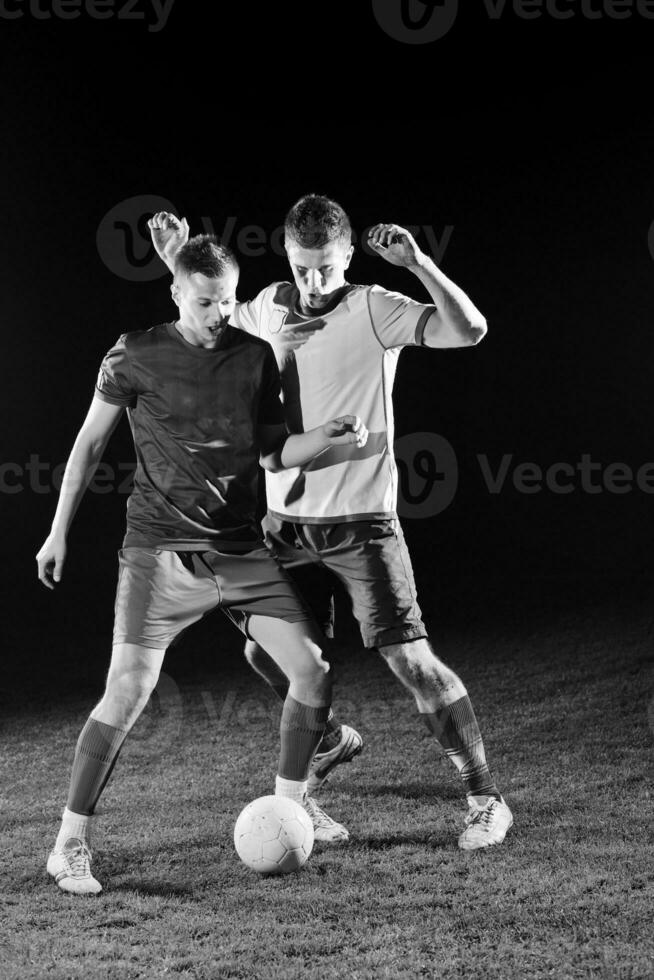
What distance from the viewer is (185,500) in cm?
285

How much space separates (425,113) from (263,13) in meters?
1.70

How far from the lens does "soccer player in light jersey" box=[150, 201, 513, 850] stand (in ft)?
9.90

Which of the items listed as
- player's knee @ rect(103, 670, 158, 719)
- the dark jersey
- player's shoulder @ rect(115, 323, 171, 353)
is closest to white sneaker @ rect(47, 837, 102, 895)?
player's knee @ rect(103, 670, 158, 719)

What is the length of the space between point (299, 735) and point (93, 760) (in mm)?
579

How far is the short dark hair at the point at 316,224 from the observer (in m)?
2.99

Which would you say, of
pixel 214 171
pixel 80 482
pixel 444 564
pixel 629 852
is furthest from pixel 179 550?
pixel 214 171

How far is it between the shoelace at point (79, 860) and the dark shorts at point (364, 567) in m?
0.89

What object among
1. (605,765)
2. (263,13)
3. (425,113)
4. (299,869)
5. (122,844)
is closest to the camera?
(299,869)

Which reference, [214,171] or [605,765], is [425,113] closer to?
[214,171]

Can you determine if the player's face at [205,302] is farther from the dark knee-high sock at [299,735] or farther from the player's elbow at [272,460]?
the dark knee-high sock at [299,735]

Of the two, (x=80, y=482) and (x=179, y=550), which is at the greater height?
(x=80, y=482)

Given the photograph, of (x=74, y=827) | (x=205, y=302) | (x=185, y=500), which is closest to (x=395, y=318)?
(x=205, y=302)

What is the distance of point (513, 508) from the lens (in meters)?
10.3

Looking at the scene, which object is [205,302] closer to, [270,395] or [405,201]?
[270,395]
